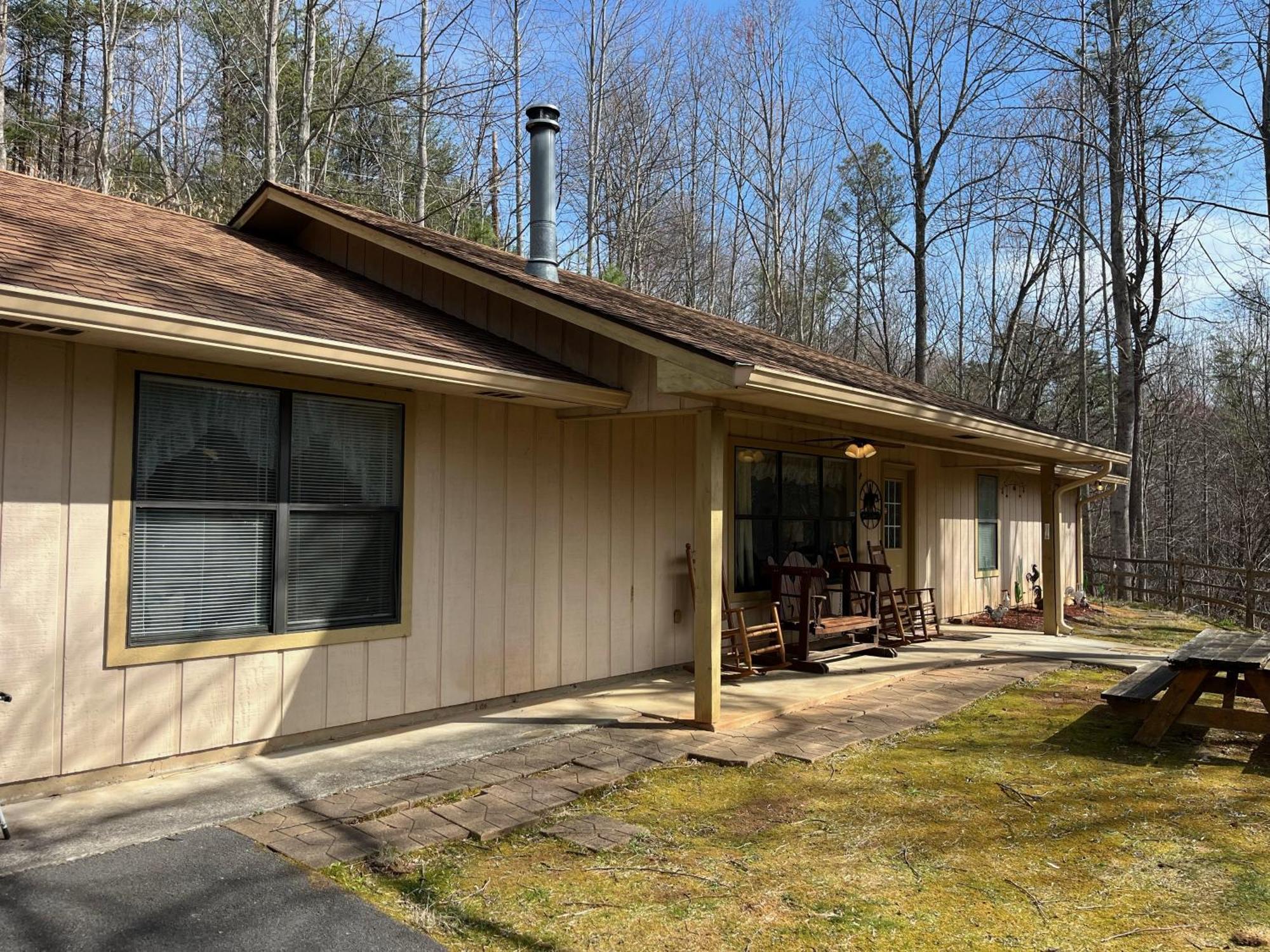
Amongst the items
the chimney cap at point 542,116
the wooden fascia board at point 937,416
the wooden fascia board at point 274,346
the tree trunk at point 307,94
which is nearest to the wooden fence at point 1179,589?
the wooden fascia board at point 937,416

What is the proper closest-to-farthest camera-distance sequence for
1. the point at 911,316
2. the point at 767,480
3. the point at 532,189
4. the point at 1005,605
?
the point at 532,189, the point at 767,480, the point at 1005,605, the point at 911,316

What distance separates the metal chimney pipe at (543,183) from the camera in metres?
7.73

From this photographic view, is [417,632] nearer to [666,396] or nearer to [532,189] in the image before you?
[666,396]

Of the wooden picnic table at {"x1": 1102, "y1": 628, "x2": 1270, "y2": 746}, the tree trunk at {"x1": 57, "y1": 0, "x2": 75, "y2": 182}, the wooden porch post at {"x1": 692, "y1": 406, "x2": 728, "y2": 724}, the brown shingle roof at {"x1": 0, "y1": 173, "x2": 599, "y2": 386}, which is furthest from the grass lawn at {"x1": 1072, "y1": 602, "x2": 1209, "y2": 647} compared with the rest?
the tree trunk at {"x1": 57, "y1": 0, "x2": 75, "y2": 182}

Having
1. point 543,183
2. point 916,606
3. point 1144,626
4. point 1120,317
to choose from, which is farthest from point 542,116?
point 1120,317

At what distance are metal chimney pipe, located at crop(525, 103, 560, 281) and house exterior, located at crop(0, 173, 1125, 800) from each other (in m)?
0.39

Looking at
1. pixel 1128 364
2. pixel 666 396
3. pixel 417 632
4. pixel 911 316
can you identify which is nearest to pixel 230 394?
pixel 417 632

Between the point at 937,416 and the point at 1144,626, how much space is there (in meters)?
7.10

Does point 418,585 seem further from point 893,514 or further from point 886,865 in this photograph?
point 893,514

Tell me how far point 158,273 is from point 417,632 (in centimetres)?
249

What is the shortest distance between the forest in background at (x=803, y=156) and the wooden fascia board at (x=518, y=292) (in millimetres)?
3931

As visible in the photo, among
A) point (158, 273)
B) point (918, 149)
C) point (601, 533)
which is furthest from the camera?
point (918, 149)

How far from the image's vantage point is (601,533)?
689 centimetres

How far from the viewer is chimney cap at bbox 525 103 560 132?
7.80 metres
